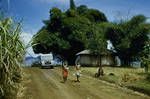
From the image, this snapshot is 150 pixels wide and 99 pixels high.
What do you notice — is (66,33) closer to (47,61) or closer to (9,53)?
(47,61)

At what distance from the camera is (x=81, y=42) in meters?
76.6

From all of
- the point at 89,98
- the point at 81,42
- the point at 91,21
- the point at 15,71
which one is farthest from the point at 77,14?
the point at 15,71

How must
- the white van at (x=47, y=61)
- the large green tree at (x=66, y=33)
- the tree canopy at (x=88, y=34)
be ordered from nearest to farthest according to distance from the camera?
the white van at (x=47, y=61)
the tree canopy at (x=88, y=34)
the large green tree at (x=66, y=33)

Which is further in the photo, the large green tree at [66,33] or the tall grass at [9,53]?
the large green tree at [66,33]

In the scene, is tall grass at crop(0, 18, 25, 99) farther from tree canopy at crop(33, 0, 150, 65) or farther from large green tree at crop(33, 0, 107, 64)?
large green tree at crop(33, 0, 107, 64)

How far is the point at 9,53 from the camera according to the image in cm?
1516

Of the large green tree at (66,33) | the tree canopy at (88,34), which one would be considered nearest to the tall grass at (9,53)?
the tree canopy at (88,34)

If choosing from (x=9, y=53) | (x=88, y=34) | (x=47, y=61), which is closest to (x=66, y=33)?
(x=88, y=34)

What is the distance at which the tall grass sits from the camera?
49.6ft

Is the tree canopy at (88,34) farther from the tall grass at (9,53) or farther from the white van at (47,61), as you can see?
the tall grass at (9,53)

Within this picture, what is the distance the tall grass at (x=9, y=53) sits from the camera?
15.1 meters

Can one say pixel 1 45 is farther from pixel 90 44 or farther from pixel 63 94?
pixel 90 44

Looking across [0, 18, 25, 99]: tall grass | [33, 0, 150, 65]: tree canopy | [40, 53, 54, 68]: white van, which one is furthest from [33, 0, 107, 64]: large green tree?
[0, 18, 25, 99]: tall grass

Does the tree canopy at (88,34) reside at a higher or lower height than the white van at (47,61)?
higher
